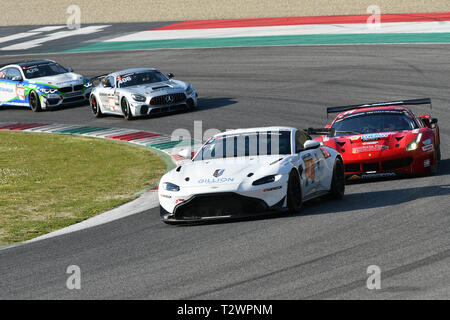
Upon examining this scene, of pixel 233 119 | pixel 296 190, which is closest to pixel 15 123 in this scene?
pixel 233 119

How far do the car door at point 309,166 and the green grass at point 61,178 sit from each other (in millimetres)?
3332

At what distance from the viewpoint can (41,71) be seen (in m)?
27.7

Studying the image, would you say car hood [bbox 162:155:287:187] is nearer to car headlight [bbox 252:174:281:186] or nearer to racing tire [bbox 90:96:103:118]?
car headlight [bbox 252:174:281:186]

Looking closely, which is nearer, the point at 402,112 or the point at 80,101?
the point at 402,112

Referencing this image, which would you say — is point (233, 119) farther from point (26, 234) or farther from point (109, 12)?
point (109, 12)

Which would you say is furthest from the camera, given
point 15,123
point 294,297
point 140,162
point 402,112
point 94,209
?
point 15,123

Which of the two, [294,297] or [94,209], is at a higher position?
[294,297]

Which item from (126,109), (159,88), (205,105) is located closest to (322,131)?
(159,88)

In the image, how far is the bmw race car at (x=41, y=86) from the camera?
27.0 m

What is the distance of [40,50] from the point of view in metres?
42.4

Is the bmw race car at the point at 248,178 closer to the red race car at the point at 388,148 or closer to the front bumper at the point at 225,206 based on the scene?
the front bumper at the point at 225,206

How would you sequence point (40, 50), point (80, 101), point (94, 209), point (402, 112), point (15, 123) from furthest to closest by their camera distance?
point (40, 50)
point (80, 101)
point (15, 123)
point (402, 112)
point (94, 209)

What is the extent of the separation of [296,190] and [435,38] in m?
24.1

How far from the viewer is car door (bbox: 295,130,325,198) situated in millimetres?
11867
